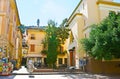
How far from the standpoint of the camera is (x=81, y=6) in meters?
30.5

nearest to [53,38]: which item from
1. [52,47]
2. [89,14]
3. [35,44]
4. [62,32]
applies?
[52,47]

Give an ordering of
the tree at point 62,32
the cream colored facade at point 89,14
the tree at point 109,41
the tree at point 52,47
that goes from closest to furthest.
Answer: the tree at point 109,41 → the cream colored facade at point 89,14 → the tree at point 52,47 → the tree at point 62,32

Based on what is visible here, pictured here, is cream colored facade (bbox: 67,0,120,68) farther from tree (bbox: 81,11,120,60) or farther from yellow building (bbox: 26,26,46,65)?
yellow building (bbox: 26,26,46,65)

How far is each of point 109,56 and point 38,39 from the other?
1186 inches

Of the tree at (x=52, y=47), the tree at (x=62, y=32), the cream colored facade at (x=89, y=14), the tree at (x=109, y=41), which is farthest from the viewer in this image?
the tree at (x=62, y=32)

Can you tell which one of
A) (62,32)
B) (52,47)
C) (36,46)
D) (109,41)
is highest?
(62,32)

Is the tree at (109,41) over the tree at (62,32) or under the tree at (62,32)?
Result: under

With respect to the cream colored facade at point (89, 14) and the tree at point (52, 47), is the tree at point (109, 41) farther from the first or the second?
the tree at point (52, 47)

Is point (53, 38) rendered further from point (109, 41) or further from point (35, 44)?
point (109, 41)

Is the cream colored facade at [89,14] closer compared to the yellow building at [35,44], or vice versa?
the cream colored facade at [89,14]

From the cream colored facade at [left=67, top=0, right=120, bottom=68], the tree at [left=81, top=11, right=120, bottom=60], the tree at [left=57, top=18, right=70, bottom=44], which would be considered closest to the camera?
the tree at [left=81, top=11, right=120, bottom=60]

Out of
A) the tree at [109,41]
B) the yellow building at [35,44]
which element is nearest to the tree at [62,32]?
the yellow building at [35,44]

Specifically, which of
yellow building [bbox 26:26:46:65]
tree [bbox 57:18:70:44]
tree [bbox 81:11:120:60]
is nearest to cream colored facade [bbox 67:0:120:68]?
tree [bbox 57:18:70:44]

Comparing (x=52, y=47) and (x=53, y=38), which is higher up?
(x=53, y=38)
